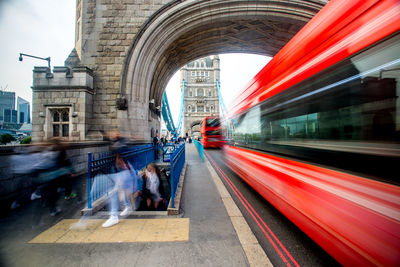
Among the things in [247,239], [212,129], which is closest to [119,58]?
[247,239]

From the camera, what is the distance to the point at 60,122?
23.4 ft

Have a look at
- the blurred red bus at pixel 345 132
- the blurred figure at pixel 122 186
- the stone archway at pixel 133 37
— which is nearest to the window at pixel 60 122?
the stone archway at pixel 133 37

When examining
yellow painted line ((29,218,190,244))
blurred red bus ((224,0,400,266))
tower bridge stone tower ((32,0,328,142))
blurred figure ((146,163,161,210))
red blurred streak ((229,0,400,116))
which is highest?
tower bridge stone tower ((32,0,328,142))

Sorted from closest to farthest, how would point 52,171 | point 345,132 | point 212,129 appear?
point 345,132
point 52,171
point 212,129

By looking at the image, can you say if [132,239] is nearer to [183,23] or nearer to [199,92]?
[183,23]

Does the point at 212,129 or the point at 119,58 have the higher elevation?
the point at 119,58

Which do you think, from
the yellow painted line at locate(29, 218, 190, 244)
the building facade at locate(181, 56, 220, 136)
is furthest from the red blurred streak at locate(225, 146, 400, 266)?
the building facade at locate(181, 56, 220, 136)

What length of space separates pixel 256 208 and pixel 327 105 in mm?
2352

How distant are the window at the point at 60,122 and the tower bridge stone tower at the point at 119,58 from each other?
5 centimetres

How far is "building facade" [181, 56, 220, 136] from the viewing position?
61.7 meters

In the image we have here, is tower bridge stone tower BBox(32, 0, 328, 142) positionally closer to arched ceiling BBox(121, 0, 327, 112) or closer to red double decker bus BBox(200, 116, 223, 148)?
arched ceiling BBox(121, 0, 327, 112)

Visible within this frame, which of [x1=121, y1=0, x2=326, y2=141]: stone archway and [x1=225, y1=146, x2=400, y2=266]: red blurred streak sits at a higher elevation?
[x1=121, y1=0, x2=326, y2=141]: stone archway

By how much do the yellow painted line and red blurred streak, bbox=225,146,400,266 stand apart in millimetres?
1554

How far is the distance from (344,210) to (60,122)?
9.34m
